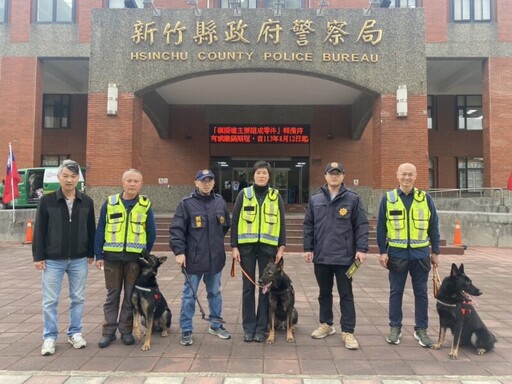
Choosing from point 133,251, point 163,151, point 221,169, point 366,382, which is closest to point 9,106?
point 163,151

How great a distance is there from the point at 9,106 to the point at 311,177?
14.4 metres

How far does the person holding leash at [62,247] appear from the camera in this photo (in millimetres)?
4035

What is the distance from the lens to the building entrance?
64.7 ft

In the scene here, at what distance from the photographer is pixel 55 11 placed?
19.5 metres

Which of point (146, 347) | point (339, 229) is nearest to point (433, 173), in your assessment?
point (339, 229)

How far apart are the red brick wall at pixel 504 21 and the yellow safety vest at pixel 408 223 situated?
718 inches

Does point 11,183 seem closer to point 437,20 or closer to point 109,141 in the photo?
point 109,141

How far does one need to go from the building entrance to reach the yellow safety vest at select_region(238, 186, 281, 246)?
1512 cm

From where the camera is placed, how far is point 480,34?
731 inches

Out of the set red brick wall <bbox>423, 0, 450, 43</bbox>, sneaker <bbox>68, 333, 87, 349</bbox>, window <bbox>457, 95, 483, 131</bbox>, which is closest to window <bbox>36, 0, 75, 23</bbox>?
red brick wall <bbox>423, 0, 450, 43</bbox>

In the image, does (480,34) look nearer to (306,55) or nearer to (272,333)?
(306,55)

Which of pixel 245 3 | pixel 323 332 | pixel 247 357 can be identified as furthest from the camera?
pixel 245 3

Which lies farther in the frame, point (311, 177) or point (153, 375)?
point (311, 177)

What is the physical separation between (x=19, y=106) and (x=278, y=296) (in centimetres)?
1935
